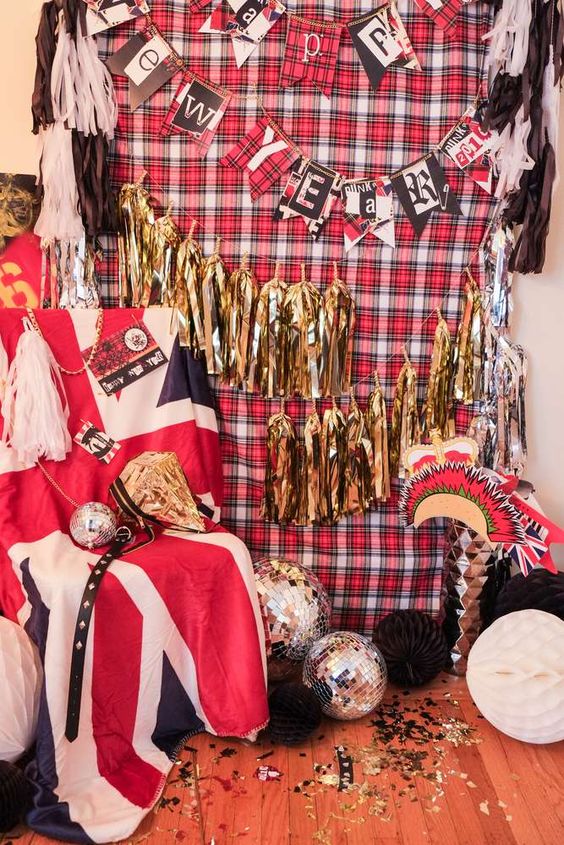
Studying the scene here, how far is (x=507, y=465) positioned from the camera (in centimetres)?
241

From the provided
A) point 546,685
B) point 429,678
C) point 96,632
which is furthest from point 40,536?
point 546,685

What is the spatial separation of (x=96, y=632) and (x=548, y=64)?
73.4 inches

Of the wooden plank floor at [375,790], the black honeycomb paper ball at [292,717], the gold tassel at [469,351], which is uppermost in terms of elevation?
the gold tassel at [469,351]

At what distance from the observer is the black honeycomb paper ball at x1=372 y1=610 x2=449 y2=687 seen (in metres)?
2.24

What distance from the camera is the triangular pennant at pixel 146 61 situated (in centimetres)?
220

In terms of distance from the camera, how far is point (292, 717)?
1.99 m

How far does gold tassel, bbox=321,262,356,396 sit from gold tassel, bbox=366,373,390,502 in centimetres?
12

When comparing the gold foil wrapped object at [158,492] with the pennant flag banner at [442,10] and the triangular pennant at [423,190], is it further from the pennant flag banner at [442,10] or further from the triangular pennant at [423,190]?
the pennant flag banner at [442,10]

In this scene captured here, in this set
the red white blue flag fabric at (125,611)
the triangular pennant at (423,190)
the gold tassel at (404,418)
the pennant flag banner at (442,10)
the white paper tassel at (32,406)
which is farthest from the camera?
the gold tassel at (404,418)

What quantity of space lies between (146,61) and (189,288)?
0.63 m

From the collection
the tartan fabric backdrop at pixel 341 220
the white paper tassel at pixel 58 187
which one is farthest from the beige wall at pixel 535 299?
the tartan fabric backdrop at pixel 341 220

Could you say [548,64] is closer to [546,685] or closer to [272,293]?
[272,293]

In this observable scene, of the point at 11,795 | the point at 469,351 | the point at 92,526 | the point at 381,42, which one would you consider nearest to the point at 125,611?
the point at 92,526

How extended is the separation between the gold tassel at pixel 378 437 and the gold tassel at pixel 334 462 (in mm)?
84
